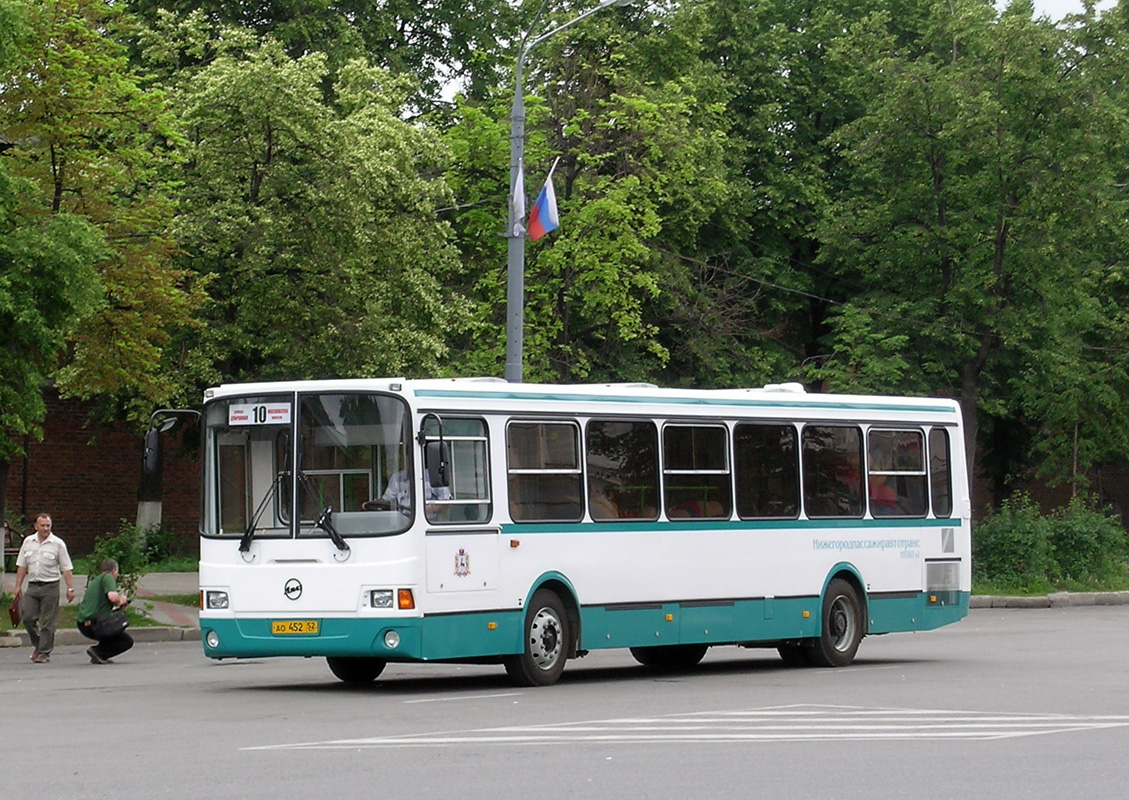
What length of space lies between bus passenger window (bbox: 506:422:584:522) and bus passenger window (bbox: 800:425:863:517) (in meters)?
3.55

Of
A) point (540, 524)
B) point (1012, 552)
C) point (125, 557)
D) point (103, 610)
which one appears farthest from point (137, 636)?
point (1012, 552)

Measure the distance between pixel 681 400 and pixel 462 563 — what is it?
363 centimetres

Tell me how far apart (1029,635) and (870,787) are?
17725mm

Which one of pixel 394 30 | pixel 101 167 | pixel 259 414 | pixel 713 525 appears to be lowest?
pixel 713 525

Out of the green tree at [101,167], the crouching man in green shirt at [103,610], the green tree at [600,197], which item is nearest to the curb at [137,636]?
the crouching man in green shirt at [103,610]

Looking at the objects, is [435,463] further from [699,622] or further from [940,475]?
[940,475]

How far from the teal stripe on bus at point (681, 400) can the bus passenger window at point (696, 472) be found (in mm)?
290

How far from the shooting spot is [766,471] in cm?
2022

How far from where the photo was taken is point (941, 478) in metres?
22.4

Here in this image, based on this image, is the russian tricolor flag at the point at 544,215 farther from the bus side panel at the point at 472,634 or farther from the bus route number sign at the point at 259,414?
the bus side panel at the point at 472,634

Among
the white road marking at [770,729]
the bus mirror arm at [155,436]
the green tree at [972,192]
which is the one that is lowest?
the white road marking at [770,729]

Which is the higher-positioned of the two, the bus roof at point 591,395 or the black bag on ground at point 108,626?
the bus roof at point 591,395

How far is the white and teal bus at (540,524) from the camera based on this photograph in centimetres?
1659

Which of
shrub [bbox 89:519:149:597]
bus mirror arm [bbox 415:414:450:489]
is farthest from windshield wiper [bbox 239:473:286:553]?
shrub [bbox 89:519:149:597]
